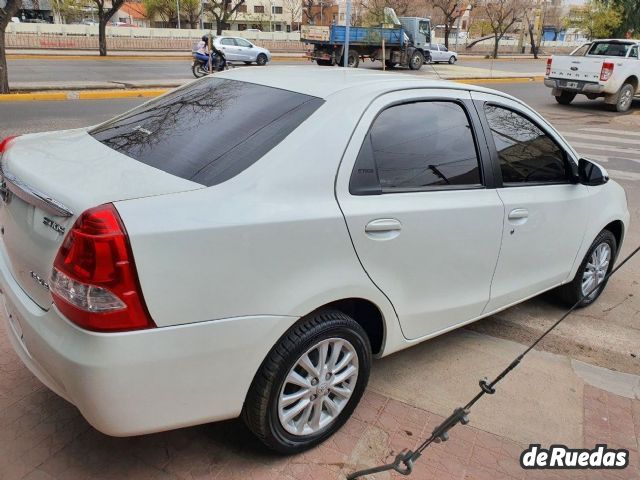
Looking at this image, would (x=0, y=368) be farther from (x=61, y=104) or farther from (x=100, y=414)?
(x=61, y=104)

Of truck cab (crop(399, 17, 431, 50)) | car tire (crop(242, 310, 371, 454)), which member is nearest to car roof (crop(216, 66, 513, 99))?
car tire (crop(242, 310, 371, 454))

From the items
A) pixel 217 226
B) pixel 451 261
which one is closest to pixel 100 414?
pixel 217 226

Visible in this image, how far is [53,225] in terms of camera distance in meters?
2.05

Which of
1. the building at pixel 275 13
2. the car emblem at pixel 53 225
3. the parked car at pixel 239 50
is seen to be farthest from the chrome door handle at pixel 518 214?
the building at pixel 275 13

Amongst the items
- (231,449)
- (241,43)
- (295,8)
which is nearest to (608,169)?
(231,449)

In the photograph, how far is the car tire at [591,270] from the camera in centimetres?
401

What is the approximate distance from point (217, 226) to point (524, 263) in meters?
2.09

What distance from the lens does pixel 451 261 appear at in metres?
2.86

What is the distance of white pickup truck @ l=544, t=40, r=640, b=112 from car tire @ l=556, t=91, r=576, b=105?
2.21 feet

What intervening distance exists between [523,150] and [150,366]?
2.45 meters

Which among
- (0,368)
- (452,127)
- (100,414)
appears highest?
(452,127)

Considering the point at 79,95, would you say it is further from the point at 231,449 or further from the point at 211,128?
the point at 231,449

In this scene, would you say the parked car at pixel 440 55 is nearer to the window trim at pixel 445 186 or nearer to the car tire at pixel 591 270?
the car tire at pixel 591 270

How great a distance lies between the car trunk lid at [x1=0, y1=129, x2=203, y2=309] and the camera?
79.7 inches
